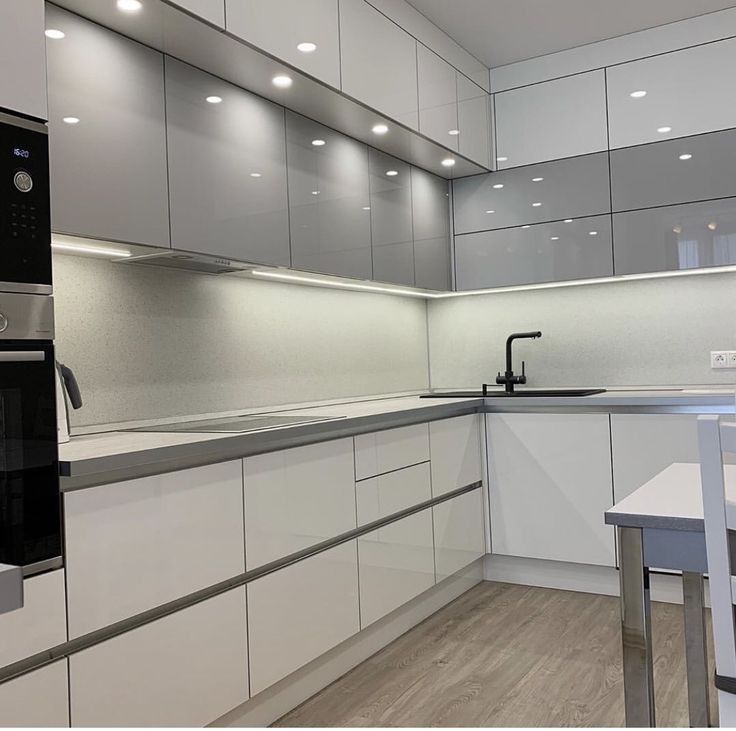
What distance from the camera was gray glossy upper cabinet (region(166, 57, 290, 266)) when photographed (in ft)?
7.89

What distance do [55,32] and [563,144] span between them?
2657 millimetres

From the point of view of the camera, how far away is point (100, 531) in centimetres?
175

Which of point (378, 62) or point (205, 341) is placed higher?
point (378, 62)

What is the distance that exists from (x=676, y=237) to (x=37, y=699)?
3.27 meters

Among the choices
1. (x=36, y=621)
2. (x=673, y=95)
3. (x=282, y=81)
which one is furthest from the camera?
(x=673, y=95)

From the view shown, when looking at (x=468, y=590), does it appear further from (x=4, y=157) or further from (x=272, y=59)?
(x=4, y=157)

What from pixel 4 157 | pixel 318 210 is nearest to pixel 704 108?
pixel 318 210

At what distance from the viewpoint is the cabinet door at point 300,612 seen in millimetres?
2219

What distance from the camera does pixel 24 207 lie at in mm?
1495

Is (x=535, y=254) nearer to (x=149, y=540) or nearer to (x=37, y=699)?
(x=149, y=540)

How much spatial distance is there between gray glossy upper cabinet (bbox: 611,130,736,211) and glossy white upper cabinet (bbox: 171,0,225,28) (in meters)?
2.24

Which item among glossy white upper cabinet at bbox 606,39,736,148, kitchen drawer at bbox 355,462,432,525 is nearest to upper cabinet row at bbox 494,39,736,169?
glossy white upper cabinet at bbox 606,39,736,148

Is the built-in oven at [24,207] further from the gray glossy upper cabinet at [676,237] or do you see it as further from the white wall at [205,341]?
the gray glossy upper cabinet at [676,237]

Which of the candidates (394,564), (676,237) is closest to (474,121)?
(676,237)
